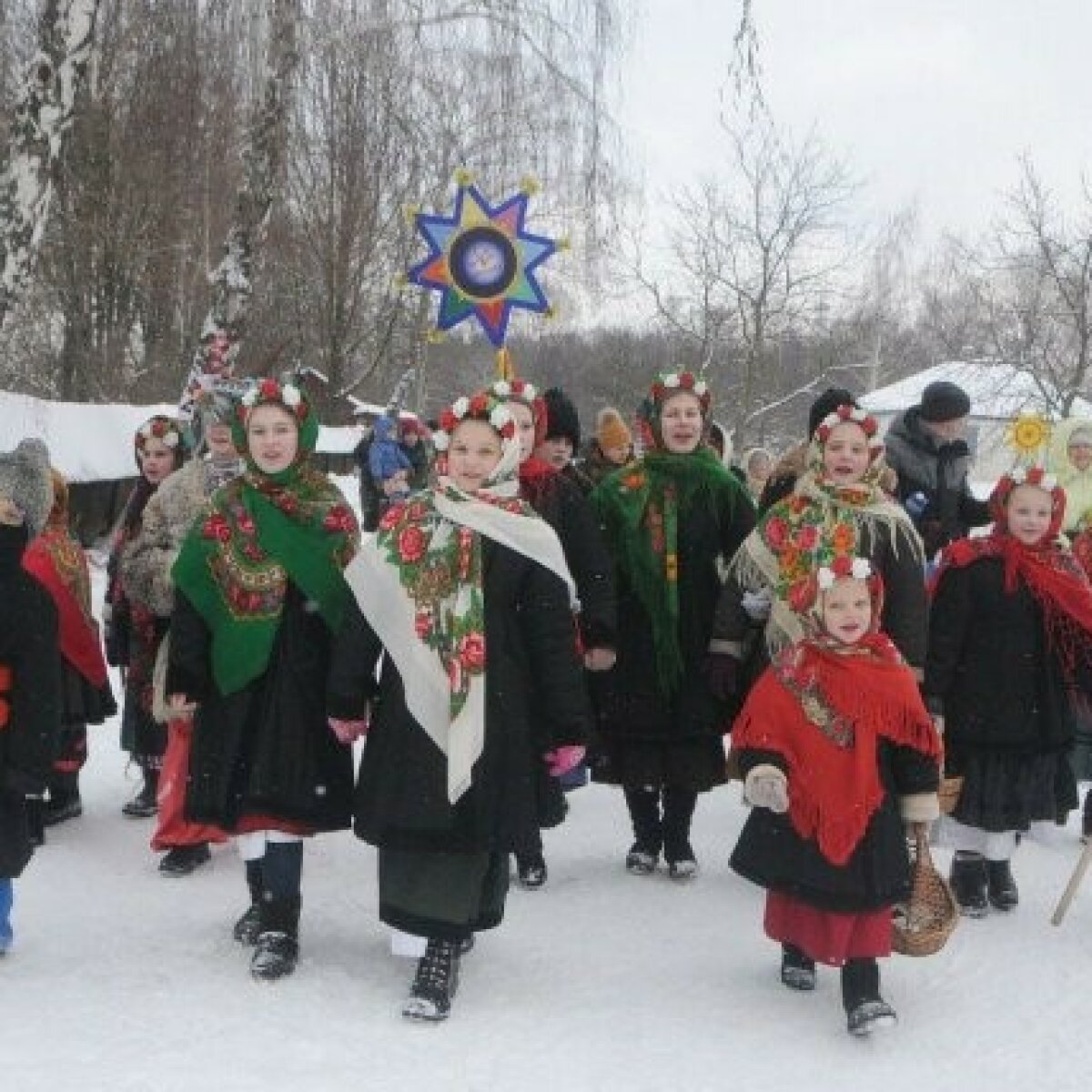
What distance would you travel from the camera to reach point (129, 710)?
5.25 meters

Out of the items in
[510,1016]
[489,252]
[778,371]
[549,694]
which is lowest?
[510,1016]

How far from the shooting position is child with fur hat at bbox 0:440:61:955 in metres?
3.56

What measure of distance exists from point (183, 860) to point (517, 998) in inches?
63.4

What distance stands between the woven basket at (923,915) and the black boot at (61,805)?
11.1 ft

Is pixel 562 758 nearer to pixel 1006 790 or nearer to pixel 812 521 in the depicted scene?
pixel 812 521

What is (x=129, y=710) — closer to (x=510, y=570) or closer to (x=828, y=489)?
(x=510, y=570)

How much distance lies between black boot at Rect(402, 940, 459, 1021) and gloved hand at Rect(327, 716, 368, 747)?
634 millimetres

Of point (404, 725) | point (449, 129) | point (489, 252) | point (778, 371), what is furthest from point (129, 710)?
point (778, 371)

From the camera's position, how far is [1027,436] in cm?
532

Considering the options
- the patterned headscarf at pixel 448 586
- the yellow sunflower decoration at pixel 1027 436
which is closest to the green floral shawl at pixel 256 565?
the patterned headscarf at pixel 448 586

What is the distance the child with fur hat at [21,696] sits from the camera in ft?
11.7

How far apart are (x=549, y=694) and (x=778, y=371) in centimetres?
2979

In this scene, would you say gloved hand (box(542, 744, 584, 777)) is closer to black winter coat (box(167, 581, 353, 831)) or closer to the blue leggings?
black winter coat (box(167, 581, 353, 831))

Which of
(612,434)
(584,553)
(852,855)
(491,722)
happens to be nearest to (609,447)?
(612,434)
